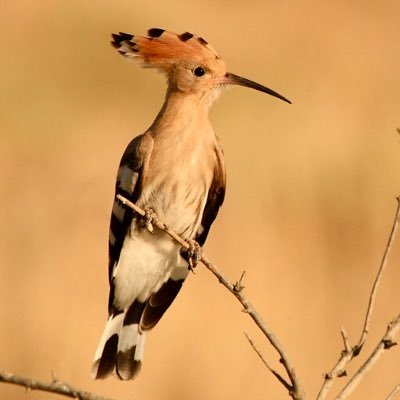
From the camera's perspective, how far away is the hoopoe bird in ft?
11.1

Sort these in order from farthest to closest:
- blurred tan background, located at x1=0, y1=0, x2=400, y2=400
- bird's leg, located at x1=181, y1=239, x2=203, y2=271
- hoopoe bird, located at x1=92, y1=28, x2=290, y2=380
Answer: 1. blurred tan background, located at x1=0, y1=0, x2=400, y2=400
2. hoopoe bird, located at x1=92, y1=28, x2=290, y2=380
3. bird's leg, located at x1=181, y1=239, x2=203, y2=271

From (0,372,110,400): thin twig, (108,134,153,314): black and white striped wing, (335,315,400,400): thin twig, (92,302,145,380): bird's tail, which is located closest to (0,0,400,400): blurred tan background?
(92,302,145,380): bird's tail

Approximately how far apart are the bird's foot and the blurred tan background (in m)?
0.80

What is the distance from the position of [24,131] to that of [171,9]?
156 cm

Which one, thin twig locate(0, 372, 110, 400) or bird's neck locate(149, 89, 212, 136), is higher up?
bird's neck locate(149, 89, 212, 136)

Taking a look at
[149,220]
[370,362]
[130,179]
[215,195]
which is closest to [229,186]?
[215,195]

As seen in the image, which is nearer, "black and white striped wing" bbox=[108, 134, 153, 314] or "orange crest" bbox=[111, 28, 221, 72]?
"black and white striped wing" bbox=[108, 134, 153, 314]

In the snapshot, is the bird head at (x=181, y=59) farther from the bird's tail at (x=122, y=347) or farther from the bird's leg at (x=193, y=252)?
the bird's tail at (x=122, y=347)

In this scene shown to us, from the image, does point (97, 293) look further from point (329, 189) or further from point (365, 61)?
point (365, 61)

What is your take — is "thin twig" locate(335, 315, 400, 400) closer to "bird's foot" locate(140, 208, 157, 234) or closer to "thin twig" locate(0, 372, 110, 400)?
"thin twig" locate(0, 372, 110, 400)

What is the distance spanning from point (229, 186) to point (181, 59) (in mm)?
1840

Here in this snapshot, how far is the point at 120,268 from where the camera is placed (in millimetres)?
3623

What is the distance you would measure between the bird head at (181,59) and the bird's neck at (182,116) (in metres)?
0.02

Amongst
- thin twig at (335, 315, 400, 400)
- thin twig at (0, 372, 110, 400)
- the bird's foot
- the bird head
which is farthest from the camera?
the bird head
